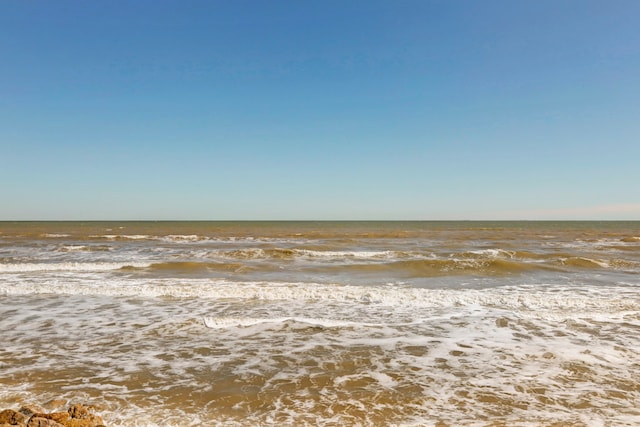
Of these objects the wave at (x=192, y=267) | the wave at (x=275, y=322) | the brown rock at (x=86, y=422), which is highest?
the brown rock at (x=86, y=422)

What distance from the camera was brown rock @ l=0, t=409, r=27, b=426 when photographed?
13.5 feet

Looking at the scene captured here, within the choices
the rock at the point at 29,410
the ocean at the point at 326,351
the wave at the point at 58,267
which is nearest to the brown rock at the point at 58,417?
the rock at the point at 29,410

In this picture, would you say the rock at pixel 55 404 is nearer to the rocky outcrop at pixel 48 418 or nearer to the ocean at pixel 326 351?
the ocean at pixel 326 351

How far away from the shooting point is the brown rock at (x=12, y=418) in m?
4.12

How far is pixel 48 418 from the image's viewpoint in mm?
4242

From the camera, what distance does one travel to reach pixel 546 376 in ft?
20.0

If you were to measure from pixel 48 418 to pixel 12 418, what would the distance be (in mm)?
335

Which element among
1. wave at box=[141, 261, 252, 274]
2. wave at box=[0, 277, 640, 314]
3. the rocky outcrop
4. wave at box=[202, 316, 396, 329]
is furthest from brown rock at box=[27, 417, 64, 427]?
wave at box=[141, 261, 252, 274]

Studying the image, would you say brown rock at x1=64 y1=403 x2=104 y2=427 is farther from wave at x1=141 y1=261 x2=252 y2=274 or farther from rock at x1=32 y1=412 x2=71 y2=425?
wave at x1=141 y1=261 x2=252 y2=274

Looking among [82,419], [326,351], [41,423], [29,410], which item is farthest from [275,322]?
[41,423]

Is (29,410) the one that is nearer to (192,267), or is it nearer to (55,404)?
(55,404)

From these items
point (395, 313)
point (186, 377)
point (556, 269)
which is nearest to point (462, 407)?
point (186, 377)

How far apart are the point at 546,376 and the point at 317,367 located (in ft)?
11.7

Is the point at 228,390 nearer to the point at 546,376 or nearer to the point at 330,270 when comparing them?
the point at 546,376
